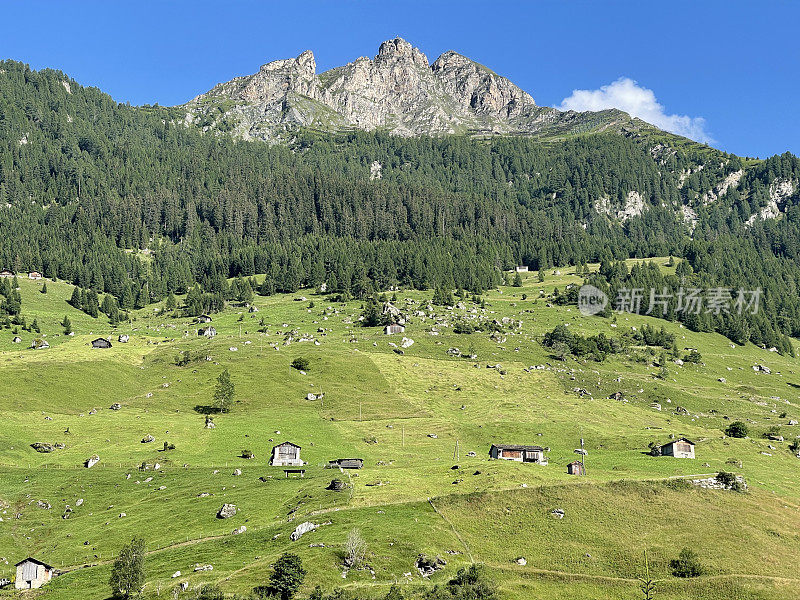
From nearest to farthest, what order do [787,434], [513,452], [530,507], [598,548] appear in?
[598,548] < [530,507] < [513,452] < [787,434]

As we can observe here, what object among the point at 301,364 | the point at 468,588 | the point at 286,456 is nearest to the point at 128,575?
the point at 468,588

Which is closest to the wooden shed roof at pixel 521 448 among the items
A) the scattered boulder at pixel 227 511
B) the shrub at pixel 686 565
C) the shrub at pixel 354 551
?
the shrub at pixel 686 565

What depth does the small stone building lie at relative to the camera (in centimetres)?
7644

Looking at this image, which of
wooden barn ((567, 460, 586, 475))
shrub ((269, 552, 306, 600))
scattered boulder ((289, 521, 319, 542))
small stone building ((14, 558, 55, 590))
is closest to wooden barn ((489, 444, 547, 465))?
wooden barn ((567, 460, 586, 475))

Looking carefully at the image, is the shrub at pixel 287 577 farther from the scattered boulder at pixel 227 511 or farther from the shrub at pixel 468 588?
the scattered boulder at pixel 227 511

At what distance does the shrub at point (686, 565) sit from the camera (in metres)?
78.3

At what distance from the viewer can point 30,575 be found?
76938 millimetres

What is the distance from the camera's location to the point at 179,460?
4567 inches

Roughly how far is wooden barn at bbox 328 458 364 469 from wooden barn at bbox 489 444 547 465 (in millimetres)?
24320

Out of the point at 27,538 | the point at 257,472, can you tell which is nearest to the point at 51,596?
the point at 27,538

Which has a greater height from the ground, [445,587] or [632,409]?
[632,409]

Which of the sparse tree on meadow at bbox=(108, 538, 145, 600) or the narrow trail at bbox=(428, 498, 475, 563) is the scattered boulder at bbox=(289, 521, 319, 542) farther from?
the sparse tree on meadow at bbox=(108, 538, 145, 600)

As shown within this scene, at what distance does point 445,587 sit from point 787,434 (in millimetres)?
105375

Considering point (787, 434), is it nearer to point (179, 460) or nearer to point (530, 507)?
point (530, 507)
